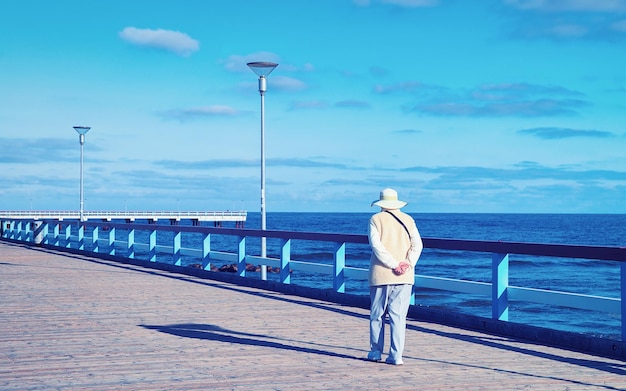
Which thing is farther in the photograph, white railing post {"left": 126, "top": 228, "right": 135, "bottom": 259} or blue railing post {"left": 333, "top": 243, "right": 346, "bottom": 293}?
white railing post {"left": 126, "top": 228, "right": 135, "bottom": 259}

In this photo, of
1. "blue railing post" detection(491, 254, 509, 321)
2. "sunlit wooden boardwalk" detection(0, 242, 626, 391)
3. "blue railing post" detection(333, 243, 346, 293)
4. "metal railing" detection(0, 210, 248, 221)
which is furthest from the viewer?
"metal railing" detection(0, 210, 248, 221)

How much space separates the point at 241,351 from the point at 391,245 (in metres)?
1.99

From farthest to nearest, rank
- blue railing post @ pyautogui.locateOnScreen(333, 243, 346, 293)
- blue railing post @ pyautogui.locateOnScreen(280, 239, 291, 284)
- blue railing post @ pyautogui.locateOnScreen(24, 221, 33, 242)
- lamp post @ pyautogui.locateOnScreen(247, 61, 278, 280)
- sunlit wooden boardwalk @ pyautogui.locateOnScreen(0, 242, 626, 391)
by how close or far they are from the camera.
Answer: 1. blue railing post @ pyautogui.locateOnScreen(24, 221, 33, 242)
2. lamp post @ pyautogui.locateOnScreen(247, 61, 278, 280)
3. blue railing post @ pyautogui.locateOnScreen(280, 239, 291, 284)
4. blue railing post @ pyautogui.locateOnScreen(333, 243, 346, 293)
5. sunlit wooden boardwalk @ pyautogui.locateOnScreen(0, 242, 626, 391)

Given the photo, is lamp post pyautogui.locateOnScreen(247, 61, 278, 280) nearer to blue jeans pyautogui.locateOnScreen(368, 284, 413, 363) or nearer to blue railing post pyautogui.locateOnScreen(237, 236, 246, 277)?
blue railing post pyautogui.locateOnScreen(237, 236, 246, 277)

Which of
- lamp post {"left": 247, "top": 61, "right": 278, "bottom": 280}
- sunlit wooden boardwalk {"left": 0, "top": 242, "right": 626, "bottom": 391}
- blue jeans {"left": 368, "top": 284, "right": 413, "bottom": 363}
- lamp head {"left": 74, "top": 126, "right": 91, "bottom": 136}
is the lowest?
sunlit wooden boardwalk {"left": 0, "top": 242, "right": 626, "bottom": 391}

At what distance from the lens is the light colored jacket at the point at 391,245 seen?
8188 millimetres

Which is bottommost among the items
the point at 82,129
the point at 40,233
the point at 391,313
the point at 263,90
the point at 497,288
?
the point at 391,313

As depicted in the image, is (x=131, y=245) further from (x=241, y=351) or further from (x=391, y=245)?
(x=391, y=245)

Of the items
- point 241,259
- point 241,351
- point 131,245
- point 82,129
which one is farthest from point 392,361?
point 82,129

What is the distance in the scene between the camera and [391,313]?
27.0 ft

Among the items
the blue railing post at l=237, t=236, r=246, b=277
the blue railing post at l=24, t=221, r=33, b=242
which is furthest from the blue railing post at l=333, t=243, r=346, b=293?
the blue railing post at l=24, t=221, r=33, b=242

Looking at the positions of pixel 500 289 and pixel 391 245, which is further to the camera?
pixel 500 289

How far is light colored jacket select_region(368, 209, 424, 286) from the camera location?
8.19 metres

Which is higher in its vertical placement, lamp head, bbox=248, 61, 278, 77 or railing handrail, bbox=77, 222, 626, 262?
lamp head, bbox=248, 61, 278, 77
